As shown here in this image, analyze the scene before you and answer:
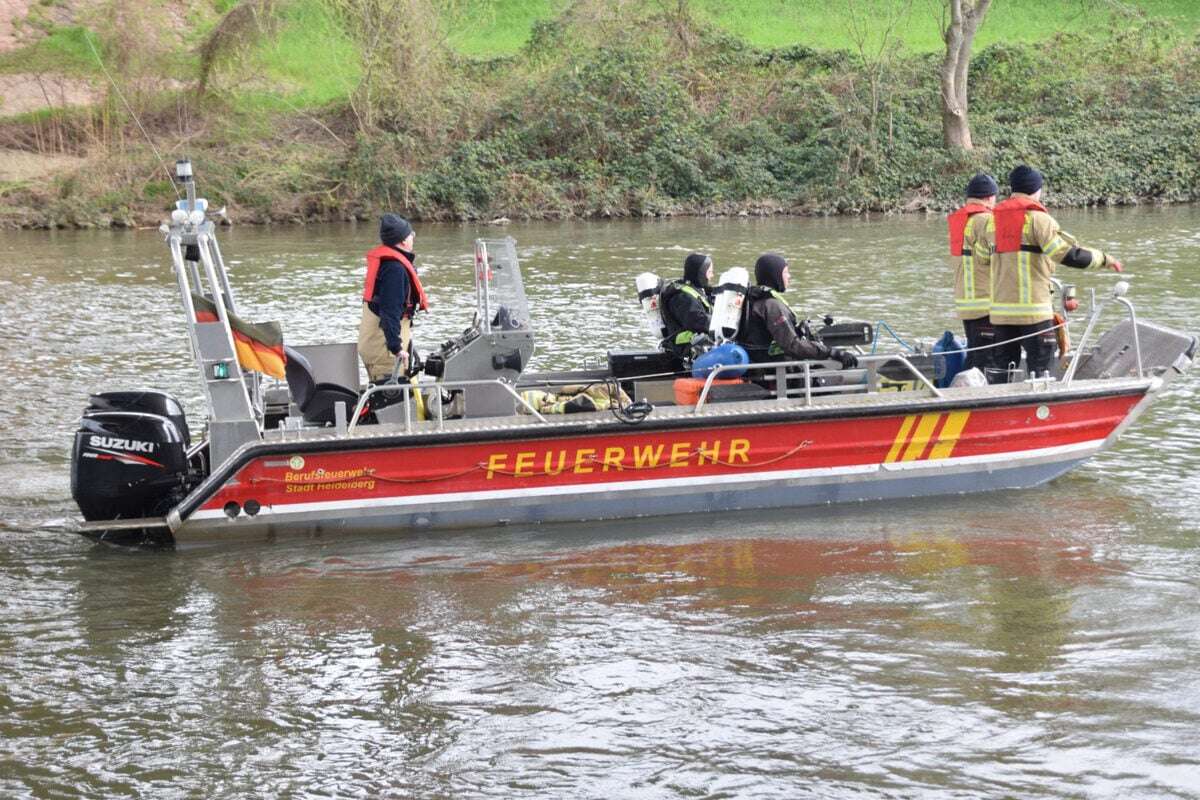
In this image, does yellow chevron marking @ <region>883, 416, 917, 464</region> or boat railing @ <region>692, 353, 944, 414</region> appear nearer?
boat railing @ <region>692, 353, 944, 414</region>

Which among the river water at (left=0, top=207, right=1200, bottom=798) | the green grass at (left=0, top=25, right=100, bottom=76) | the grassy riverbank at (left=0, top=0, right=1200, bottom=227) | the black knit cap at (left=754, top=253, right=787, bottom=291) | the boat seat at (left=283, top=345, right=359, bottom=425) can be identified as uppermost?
the green grass at (left=0, top=25, right=100, bottom=76)

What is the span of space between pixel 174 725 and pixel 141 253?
21486 millimetres

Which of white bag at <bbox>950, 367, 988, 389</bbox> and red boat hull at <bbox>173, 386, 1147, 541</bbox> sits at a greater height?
white bag at <bbox>950, 367, 988, 389</bbox>

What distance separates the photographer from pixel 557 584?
8.70m

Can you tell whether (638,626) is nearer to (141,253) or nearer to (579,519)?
(579,519)

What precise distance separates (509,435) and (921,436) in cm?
281

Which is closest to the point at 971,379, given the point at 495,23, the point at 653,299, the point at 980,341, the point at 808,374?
the point at 980,341

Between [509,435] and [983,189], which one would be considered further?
[983,189]

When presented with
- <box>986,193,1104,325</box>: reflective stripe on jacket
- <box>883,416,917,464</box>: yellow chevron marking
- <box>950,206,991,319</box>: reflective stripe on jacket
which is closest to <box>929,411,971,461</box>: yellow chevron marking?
<box>883,416,917,464</box>: yellow chevron marking

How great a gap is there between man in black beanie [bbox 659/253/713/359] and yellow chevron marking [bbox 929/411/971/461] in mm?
1783

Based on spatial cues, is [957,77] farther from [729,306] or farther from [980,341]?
[729,306]

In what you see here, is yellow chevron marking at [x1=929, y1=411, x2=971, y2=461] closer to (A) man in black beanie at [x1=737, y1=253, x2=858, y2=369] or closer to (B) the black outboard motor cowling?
(A) man in black beanie at [x1=737, y1=253, x2=858, y2=369]

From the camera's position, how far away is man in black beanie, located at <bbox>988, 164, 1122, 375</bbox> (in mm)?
9953

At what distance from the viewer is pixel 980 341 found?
10641 mm
